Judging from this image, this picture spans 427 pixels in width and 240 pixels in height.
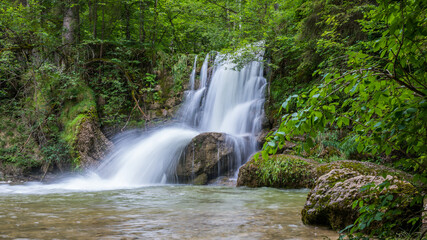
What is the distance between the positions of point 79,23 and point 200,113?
781cm

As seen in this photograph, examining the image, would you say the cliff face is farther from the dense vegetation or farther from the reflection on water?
the reflection on water

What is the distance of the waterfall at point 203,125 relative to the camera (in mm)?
10266

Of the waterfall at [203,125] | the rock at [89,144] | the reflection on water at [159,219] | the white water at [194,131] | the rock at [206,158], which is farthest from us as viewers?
the rock at [89,144]

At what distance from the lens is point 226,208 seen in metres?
4.93

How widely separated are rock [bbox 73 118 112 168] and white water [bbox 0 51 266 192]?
0.45 meters

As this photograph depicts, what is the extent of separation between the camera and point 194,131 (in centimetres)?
1317

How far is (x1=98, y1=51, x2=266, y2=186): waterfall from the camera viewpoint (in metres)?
10.3

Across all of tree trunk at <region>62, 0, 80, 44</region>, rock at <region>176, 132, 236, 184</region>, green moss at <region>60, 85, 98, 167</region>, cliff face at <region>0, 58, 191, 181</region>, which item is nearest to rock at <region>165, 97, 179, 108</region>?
cliff face at <region>0, 58, 191, 181</region>

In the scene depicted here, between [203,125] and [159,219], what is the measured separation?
31.8ft

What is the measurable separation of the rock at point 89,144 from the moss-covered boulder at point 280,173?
610 centimetres

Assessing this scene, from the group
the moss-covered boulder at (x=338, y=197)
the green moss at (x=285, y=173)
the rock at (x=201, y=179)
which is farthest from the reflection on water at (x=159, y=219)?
the rock at (x=201, y=179)

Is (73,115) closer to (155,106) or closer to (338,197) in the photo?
(155,106)

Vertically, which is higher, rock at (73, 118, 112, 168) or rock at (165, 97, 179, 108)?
rock at (165, 97, 179, 108)

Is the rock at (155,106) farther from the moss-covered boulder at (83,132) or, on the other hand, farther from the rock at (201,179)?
the rock at (201,179)
